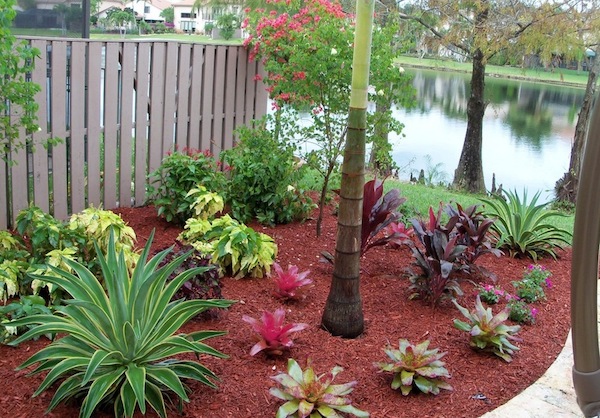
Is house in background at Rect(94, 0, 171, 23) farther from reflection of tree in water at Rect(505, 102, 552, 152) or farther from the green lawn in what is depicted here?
reflection of tree in water at Rect(505, 102, 552, 152)

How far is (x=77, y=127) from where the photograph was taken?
554 cm

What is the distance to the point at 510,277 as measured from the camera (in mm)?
5156

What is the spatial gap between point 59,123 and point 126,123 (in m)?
0.77

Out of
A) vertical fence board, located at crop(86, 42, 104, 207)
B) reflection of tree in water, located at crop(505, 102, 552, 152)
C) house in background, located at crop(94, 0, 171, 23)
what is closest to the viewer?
vertical fence board, located at crop(86, 42, 104, 207)

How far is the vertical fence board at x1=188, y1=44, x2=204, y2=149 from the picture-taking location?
21.5 feet

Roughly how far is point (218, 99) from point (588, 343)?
239 inches

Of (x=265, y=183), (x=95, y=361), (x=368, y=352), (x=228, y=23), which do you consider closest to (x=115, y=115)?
(x=265, y=183)

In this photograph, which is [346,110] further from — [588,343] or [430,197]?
[588,343]

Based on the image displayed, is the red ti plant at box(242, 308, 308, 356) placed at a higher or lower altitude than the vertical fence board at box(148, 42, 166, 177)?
lower

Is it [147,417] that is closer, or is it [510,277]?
[147,417]

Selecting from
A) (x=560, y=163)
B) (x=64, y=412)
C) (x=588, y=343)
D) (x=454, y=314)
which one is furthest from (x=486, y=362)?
(x=560, y=163)

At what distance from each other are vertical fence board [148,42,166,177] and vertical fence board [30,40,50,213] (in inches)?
47.1

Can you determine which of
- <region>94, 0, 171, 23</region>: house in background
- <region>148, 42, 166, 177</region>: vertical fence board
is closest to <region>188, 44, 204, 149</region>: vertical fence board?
<region>148, 42, 166, 177</region>: vertical fence board

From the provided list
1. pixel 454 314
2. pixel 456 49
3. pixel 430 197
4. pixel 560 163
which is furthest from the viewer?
pixel 560 163
